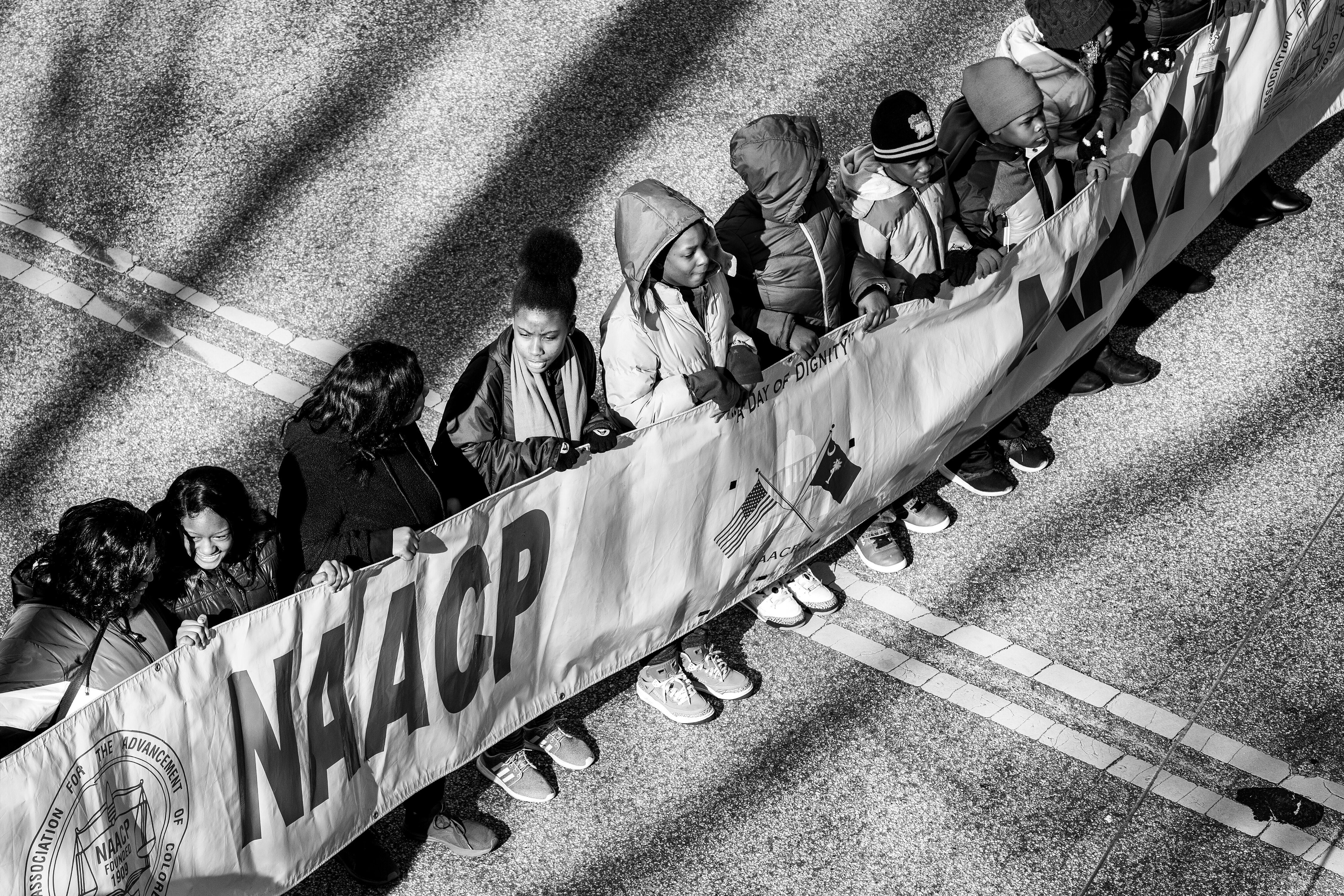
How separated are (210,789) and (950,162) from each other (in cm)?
393

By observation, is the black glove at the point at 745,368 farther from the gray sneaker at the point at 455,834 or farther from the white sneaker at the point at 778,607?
the gray sneaker at the point at 455,834

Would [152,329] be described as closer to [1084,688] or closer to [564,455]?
A: [564,455]

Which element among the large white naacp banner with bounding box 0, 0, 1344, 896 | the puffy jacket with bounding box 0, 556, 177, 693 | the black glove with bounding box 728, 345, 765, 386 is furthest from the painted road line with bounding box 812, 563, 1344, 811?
the puffy jacket with bounding box 0, 556, 177, 693

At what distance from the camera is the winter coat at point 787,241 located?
4695 millimetres

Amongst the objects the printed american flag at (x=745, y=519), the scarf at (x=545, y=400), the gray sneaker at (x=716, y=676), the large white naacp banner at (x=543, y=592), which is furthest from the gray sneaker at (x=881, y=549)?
the scarf at (x=545, y=400)

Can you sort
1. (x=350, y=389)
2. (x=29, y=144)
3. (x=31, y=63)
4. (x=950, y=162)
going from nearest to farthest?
(x=350, y=389)
(x=950, y=162)
(x=29, y=144)
(x=31, y=63)

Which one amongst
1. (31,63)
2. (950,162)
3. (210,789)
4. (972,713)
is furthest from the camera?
(31,63)

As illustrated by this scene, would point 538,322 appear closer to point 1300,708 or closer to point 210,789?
point 210,789

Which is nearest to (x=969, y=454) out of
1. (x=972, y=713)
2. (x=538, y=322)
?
(x=972, y=713)

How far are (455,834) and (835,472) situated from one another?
2.02 metres

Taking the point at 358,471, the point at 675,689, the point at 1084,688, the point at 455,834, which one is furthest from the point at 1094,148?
the point at 455,834

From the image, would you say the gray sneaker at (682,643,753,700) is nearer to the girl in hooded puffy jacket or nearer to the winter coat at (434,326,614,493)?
the girl in hooded puffy jacket

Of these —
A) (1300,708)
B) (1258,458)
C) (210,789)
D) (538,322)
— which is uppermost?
(538,322)

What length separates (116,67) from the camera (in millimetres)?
8070
